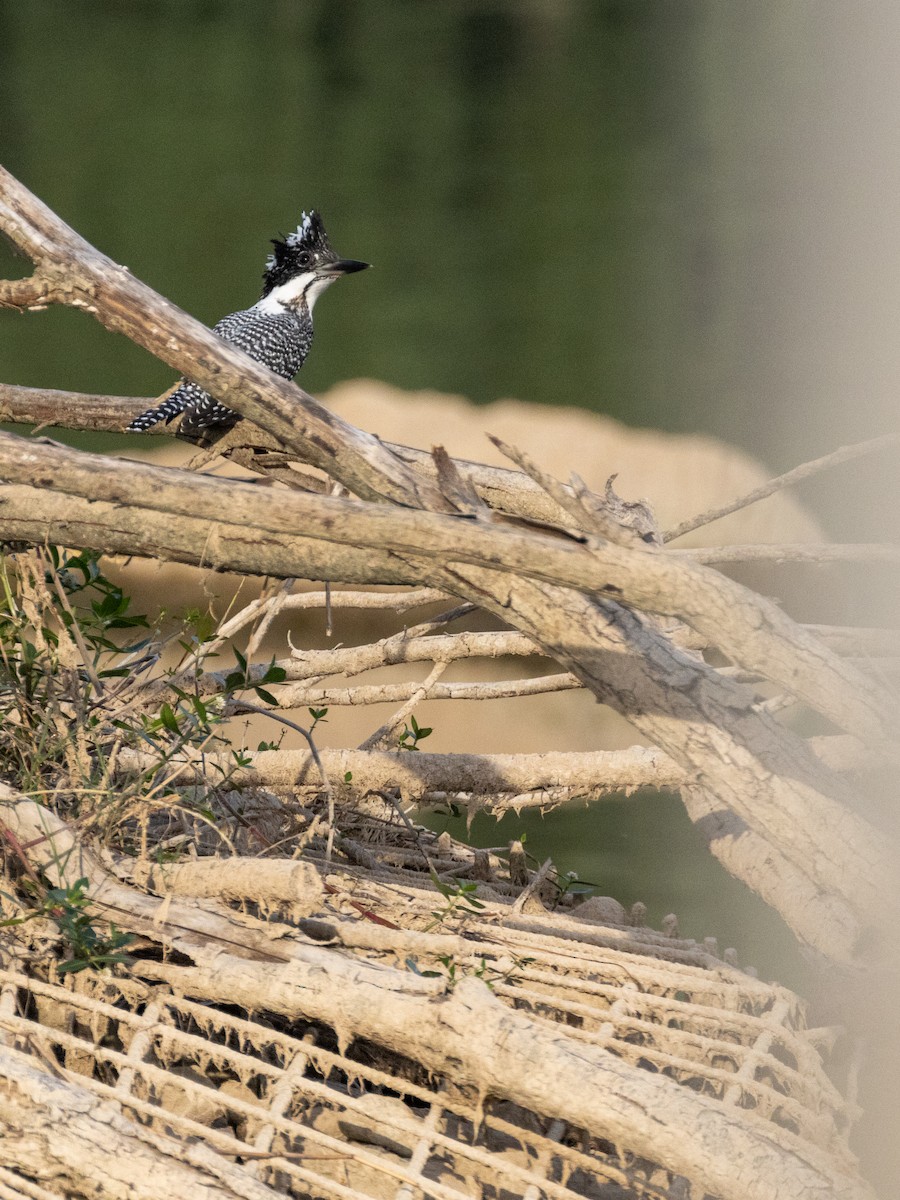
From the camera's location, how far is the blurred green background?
405 centimetres

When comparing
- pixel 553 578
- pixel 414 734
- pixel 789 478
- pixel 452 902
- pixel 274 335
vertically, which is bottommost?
pixel 452 902

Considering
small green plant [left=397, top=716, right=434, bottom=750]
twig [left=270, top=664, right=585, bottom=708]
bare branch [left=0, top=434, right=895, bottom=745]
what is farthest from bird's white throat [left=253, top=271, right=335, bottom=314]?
bare branch [left=0, top=434, right=895, bottom=745]

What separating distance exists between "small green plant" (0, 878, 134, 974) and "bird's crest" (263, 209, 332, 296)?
1.60 meters

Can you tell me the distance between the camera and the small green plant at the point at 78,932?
919 mm

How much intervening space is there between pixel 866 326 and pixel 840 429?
5.48ft

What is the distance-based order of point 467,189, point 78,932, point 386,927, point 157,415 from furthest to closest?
point 467,189 → point 157,415 → point 386,927 → point 78,932

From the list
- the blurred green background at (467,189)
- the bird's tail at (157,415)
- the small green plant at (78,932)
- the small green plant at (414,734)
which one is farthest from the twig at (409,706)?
the blurred green background at (467,189)

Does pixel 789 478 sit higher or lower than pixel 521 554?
higher

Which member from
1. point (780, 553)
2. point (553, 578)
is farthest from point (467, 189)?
point (553, 578)

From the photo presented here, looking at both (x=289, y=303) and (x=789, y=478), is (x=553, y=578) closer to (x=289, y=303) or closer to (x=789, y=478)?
(x=789, y=478)

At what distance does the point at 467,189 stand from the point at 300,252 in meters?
2.40

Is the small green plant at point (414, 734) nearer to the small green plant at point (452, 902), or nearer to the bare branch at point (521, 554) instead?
the small green plant at point (452, 902)

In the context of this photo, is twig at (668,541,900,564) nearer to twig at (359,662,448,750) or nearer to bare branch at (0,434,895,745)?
twig at (359,662,448,750)

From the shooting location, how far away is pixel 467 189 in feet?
15.0
